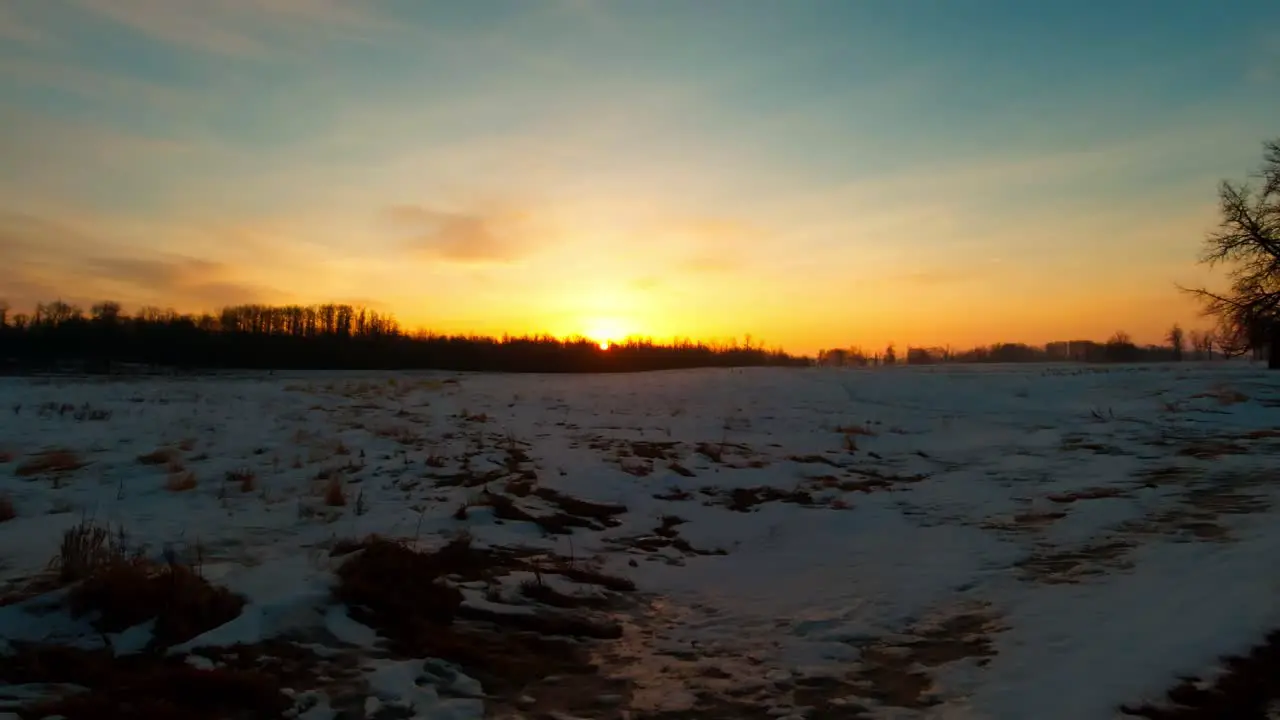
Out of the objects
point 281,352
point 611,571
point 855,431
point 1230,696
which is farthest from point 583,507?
point 281,352

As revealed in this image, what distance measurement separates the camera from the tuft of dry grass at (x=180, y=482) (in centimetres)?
1138

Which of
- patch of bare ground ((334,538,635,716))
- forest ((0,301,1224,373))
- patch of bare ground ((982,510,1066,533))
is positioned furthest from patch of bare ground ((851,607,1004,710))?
forest ((0,301,1224,373))

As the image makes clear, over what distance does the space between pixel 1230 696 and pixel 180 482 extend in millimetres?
12687

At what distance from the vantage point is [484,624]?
22.6 ft

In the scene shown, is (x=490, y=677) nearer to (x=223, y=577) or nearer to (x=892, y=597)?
(x=223, y=577)

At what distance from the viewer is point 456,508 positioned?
35.8 feet

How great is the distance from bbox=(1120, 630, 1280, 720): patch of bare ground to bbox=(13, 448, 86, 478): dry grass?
15.1m

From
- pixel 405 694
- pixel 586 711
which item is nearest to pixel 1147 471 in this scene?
pixel 586 711

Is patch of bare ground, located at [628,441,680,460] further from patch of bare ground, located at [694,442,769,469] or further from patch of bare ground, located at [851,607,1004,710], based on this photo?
patch of bare ground, located at [851,607,1004,710]

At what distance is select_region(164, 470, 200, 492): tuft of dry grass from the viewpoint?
37.3 ft

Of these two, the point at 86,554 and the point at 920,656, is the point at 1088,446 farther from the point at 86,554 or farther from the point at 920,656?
the point at 86,554

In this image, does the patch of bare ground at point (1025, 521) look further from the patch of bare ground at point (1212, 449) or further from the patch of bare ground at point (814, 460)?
the patch of bare ground at point (1212, 449)

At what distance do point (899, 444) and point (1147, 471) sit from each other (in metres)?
6.05

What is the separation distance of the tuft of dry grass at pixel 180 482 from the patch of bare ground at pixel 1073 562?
1152 centimetres
